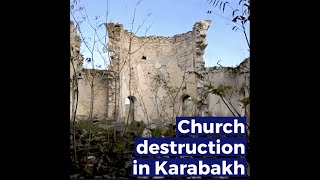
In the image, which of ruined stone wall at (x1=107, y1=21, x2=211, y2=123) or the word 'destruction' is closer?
the word 'destruction'

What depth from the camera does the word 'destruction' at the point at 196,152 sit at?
7.09 feet

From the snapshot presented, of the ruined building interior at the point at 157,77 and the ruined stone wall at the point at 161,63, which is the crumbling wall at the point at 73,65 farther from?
the ruined stone wall at the point at 161,63

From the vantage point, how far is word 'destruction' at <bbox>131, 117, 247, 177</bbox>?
2162 mm

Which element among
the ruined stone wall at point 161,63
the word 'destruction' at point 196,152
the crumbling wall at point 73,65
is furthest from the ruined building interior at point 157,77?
the word 'destruction' at point 196,152

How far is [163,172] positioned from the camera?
2.18m

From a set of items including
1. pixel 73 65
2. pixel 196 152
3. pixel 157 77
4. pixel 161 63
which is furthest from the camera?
pixel 161 63

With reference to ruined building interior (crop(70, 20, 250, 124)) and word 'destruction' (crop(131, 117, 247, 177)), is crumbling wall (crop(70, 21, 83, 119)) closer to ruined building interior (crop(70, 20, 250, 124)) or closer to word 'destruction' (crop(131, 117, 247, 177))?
word 'destruction' (crop(131, 117, 247, 177))

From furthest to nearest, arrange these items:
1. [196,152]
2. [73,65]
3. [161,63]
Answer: [161,63] → [73,65] → [196,152]

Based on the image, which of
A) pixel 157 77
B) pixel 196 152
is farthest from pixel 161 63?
pixel 196 152

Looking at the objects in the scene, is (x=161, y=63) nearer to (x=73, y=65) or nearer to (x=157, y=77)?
(x=157, y=77)

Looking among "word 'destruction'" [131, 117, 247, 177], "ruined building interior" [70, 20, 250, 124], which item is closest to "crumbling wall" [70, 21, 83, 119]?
"word 'destruction'" [131, 117, 247, 177]

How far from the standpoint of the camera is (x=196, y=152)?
2225 millimetres
